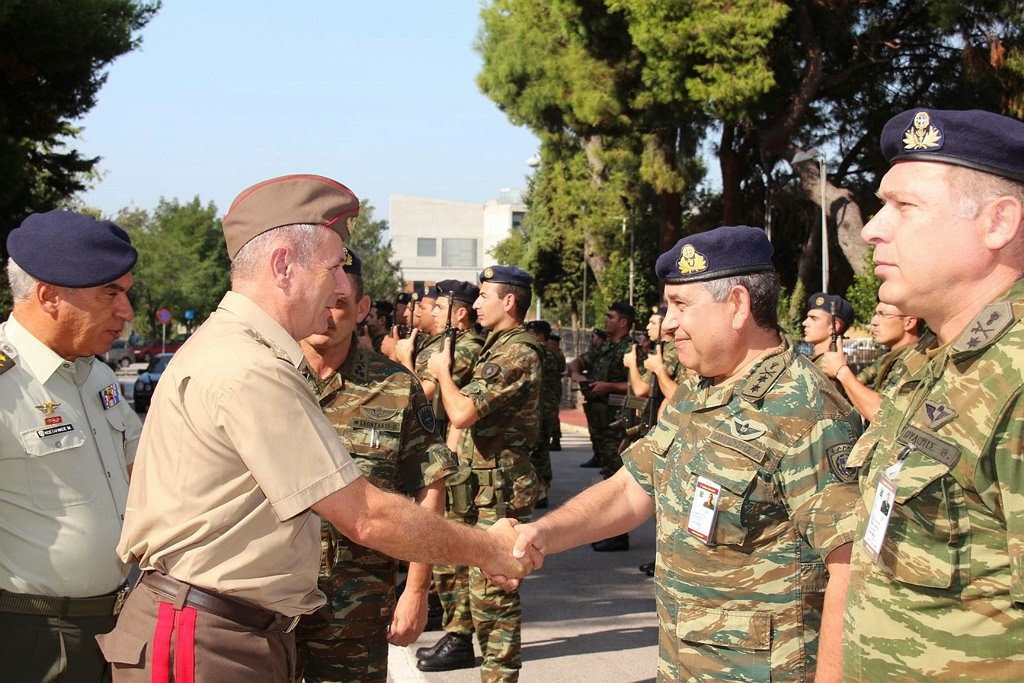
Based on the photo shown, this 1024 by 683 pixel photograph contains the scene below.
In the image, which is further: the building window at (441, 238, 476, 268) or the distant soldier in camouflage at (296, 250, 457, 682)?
the building window at (441, 238, 476, 268)

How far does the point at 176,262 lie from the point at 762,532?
64.4 m

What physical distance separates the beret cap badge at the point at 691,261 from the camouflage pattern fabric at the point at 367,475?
1.29 metres

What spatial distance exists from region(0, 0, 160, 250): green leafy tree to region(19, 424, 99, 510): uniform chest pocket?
936 centimetres

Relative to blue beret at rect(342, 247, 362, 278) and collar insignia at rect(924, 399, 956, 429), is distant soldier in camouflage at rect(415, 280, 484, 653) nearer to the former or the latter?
blue beret at rect(342, 247, 362, 278)

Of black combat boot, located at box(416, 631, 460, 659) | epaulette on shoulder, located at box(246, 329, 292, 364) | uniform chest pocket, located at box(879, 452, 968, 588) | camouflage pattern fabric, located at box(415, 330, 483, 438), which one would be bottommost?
black combat boot, located at box(416, 631, 460, 659)

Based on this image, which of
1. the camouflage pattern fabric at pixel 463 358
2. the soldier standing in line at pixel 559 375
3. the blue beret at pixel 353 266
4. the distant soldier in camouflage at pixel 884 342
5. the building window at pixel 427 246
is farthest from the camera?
the building window at pixel 427 246

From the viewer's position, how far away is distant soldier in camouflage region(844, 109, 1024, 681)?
6.39 ft

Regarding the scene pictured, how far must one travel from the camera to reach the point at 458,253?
92.8m

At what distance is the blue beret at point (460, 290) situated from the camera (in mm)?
7953

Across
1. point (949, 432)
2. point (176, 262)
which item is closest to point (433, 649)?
point (949, 432)

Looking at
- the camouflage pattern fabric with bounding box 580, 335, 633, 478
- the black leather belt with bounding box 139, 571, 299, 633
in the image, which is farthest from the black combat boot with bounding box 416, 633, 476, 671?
the camouflage pattern fabric with bounding box 580, 335, 633, 478

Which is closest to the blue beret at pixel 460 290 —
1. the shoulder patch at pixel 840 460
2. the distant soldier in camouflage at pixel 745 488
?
the distant soldier in camouflage at pixel 745 488

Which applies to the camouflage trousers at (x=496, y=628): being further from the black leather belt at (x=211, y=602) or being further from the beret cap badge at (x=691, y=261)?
the black leather belt at (x=211, y=602)

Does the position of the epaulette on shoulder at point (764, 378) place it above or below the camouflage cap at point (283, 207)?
below
